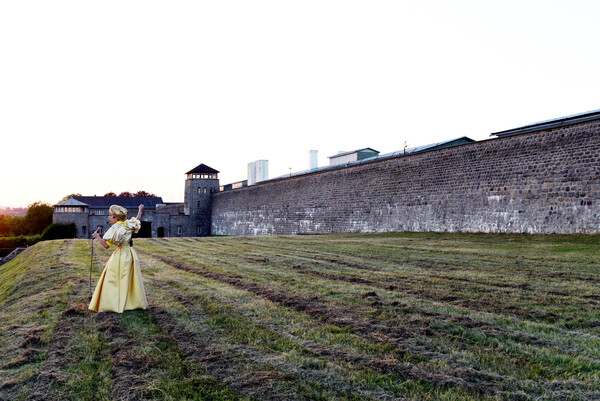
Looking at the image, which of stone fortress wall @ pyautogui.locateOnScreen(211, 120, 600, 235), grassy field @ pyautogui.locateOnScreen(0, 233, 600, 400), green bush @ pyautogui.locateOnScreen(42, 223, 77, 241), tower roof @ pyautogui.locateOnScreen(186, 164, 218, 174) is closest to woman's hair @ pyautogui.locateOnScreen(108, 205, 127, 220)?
grassy field @ pyautogui.locateOnScreen(0, 233, 600, 400)

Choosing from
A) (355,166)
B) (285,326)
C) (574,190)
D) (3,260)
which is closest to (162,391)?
(285,326)

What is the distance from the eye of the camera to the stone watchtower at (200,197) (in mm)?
63812

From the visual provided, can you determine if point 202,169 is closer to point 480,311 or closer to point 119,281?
point 119,281

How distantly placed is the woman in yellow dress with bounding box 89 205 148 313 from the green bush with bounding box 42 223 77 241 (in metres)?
53.9

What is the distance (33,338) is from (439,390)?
487 cm

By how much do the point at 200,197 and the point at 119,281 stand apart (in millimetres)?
58422

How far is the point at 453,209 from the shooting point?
23953mm

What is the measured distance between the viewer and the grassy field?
3.92 meters

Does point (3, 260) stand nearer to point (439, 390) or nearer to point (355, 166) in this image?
point (355, 166)

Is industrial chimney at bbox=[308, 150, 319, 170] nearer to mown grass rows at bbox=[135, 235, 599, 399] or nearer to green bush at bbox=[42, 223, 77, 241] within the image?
green bush at bbox=[42, 223, 77, 241]

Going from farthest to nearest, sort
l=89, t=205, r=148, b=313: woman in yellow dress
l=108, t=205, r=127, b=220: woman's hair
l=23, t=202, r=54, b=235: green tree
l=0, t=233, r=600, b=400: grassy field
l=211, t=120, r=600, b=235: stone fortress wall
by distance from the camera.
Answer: l=23, t=202, r=54, b=235: green tree, l=211, t=120, r=600, b=235: stone fortress wall, l=108, t=205, r=127, b=220: woman's hair, l=89, t=205, r=148, b=313: woman in yellow dress, l=0, t=233, r=600, b=400: grassy field

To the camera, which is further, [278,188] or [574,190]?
[278,188]

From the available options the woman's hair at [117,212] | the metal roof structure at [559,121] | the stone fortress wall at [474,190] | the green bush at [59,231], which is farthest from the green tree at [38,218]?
the woman's hair at [117,212]

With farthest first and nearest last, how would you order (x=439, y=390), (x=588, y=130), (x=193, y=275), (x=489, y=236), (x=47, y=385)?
(x=489, y=236) → (x=588, y=130) → (x=193, y=275) → (x=47, y=385) → (x=439, y=390)
